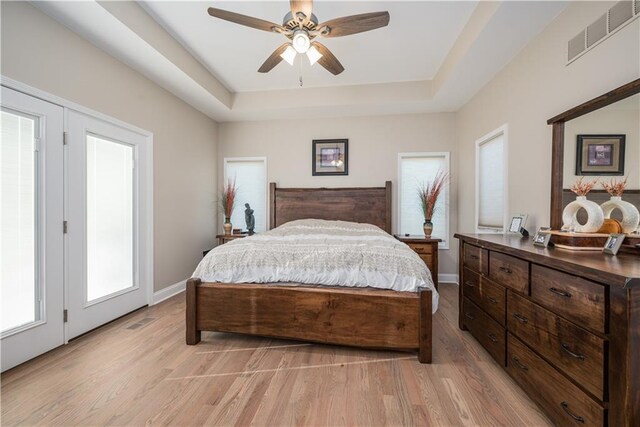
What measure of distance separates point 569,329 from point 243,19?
8.84 feet

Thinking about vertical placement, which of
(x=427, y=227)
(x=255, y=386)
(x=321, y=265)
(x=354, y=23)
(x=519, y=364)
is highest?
(x=354, y=23)

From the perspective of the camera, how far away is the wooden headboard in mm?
4094

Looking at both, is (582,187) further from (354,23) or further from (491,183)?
(354,23)

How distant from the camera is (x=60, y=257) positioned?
2.16 m

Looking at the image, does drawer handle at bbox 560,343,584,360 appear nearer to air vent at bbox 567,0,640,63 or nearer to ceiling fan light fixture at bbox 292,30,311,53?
air vent at bbox 567,0,640,63

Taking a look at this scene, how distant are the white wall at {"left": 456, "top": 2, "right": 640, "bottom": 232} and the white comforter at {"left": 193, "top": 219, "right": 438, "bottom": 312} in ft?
4.07

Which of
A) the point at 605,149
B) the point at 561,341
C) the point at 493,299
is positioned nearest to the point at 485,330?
the point at 493,299

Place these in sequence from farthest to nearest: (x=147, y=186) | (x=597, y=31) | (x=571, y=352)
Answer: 1. (x=147, y=186)
2. (x=597, y=31)
3. (x=571, y=352)

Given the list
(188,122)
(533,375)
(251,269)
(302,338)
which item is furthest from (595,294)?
(188,122)

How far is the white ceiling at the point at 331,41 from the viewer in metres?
2.32

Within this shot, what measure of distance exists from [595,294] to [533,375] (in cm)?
69

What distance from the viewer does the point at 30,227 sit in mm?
1979

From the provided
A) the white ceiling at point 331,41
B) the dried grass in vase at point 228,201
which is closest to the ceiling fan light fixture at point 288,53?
the white ceiling at point 331,41

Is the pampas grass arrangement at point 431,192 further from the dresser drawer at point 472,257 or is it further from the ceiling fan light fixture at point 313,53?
the ceiling fan light fixture at point 313,53
